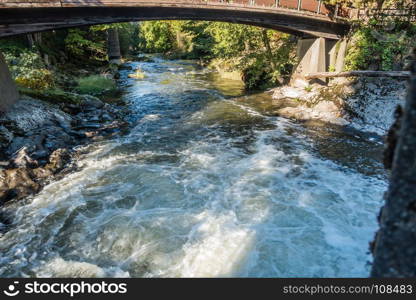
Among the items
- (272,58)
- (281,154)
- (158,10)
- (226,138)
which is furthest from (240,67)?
(281,154)

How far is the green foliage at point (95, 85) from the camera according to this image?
2025 cm

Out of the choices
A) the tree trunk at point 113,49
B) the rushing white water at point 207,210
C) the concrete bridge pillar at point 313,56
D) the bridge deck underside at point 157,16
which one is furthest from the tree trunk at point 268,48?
the tree trunk at point 113,49

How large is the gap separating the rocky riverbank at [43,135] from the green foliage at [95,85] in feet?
13.5

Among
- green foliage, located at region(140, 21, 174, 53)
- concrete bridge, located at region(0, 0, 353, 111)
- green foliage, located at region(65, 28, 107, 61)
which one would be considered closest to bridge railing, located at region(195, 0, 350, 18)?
concrete bridge, located at region(0, 0, 353, 111)

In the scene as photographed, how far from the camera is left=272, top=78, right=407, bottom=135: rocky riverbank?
45.2 feet

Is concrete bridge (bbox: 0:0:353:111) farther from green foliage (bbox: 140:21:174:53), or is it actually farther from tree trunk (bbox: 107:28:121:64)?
green foliage (bbox: 140:21:174:53)

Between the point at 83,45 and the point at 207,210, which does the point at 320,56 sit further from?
the point at 83,45

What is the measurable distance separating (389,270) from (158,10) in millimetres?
16029

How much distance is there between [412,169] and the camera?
223 cm

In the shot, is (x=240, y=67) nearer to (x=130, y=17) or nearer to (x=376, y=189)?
(x=130, y=17)

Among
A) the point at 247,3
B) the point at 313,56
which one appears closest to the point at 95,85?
the point at 247,3

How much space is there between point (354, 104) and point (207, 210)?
37.2ft

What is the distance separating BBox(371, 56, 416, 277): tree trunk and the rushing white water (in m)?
3.64

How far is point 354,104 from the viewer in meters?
15.0
